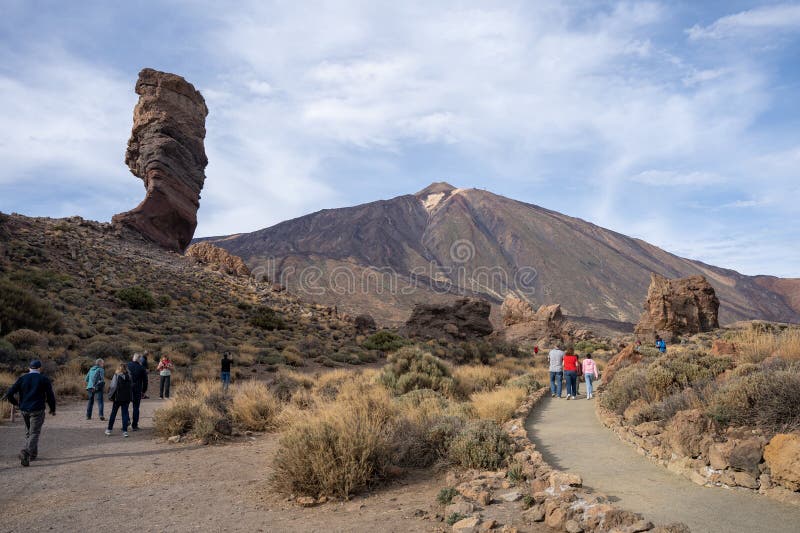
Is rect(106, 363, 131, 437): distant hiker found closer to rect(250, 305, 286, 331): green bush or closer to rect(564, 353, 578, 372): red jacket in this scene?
rect(564, 353, 578, 372): red jacket

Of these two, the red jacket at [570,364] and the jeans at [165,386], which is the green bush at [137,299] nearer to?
the jeans at [165,386]

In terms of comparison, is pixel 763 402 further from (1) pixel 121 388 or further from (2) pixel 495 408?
(1) pixel 121 388

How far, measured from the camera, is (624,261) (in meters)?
185

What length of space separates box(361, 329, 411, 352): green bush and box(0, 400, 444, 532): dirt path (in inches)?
832

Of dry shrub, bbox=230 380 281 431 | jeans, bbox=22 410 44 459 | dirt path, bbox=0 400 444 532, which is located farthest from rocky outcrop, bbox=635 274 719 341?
jeans, bbox=22 410 44 459

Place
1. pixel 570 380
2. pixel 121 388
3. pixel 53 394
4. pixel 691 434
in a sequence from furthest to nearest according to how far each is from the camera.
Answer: pixel 570 380 < pixel 121 388 < pixel 53 394 < pixel 691 434

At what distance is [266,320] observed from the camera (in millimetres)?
32094

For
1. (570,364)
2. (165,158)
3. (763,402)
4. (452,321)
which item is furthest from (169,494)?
(165,158)

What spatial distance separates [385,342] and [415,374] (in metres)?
18.0

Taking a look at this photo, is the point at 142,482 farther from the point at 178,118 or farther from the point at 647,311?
the point at 178,118

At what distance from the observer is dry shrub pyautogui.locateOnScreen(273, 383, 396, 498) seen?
618 centimetres

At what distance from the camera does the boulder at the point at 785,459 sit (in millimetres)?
4453

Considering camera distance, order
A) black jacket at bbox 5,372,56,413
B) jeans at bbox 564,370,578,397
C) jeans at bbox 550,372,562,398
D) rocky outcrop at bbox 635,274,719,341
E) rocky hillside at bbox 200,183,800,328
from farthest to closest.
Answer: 1. rocky hillside at bbox 200,183,800,328
2. rocky outcrop at bbox 635,274,719,341
3. jeans at bbox 550,372,562,398
4. jeans at bbox 564,370,578,397
5. black jacket at bbox 5,372,56,413

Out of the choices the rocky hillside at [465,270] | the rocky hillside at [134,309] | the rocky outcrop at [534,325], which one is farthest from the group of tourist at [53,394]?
the rocky hillside at [465,270]
